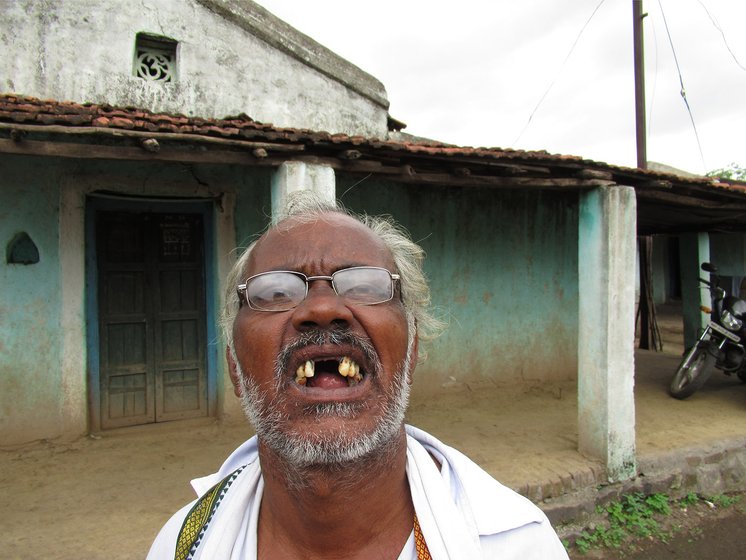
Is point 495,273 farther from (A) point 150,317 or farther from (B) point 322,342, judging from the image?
(B) point 322,342

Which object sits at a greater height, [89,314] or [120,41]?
[120,41]

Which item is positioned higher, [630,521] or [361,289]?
[361,289]

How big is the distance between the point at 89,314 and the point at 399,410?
452 cm

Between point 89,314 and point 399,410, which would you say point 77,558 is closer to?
point 89,314

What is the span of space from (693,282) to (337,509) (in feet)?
30.6

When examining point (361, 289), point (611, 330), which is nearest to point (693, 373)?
point (611, 330)

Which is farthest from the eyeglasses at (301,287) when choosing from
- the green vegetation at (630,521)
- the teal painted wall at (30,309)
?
the teal painted wall at (30,309)

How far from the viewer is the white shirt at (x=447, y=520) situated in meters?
1.15

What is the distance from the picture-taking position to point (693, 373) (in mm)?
6309

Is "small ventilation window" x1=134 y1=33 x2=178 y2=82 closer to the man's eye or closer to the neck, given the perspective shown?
the man's eye

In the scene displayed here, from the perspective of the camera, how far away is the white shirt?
1149mm

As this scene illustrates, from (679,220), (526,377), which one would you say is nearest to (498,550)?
(526,377)

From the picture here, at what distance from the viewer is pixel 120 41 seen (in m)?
5.57

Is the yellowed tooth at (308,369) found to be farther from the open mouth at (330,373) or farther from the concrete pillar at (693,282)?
the concrete pillar at (693,282)
